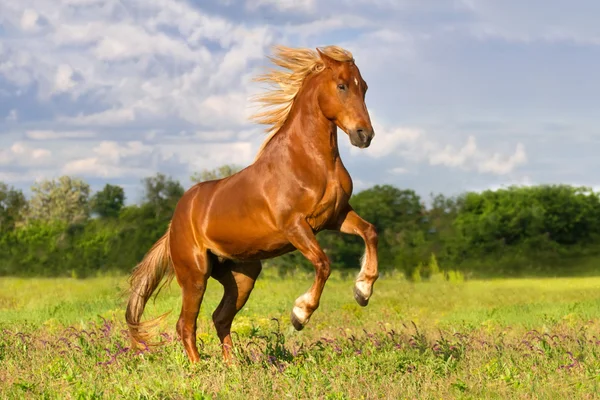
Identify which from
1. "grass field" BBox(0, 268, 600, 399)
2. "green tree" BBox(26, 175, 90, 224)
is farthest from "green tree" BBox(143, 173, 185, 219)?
"green tree" BBox(26, 175, 90, 224)

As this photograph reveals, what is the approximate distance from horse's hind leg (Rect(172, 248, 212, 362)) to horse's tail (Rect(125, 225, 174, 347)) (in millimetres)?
755

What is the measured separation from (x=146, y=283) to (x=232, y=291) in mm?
1480

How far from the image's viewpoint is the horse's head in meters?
7.04

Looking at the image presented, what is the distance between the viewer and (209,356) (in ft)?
28.1

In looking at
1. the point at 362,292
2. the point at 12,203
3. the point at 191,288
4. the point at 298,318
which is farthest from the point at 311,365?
the point at 12,203

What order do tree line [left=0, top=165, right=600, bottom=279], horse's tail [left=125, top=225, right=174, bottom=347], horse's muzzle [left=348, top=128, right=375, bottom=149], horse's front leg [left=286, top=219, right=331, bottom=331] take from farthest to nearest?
tree line [left=0, top=165, right=600, bottom=279], horse's tail [left=125, top=225, right=174, bottom=347], horse's muzzle [left=348, top=128, right=375, bottom=149], horse's front leg [left=286, top=219, right=331, bottom=331]

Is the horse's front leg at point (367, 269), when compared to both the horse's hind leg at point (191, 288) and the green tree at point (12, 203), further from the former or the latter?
the green tree at point (12, 203)

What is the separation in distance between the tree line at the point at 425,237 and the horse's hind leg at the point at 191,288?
17246mm

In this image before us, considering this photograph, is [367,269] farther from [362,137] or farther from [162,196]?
[162,196]

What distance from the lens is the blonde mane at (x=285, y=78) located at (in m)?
7.67

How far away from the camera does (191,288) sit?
28.0 ft

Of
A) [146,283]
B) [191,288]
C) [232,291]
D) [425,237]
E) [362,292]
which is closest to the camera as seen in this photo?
[362,292]

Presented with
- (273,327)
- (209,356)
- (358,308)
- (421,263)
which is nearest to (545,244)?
(421,263)

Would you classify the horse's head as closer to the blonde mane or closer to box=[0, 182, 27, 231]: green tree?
the blonde mane
